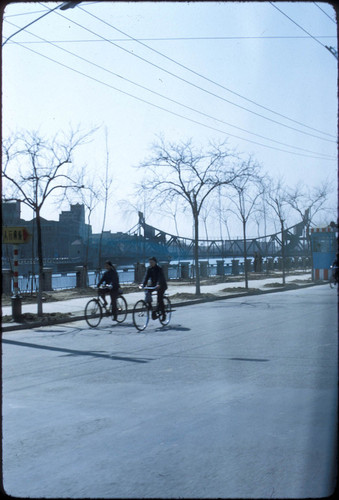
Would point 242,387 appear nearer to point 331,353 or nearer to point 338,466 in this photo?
point 331,353

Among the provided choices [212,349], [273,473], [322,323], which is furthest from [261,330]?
[273,473]

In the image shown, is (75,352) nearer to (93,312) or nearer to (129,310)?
(93,312)

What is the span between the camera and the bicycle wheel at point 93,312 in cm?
1443

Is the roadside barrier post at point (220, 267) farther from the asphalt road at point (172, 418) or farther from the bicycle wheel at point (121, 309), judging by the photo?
the asphalt road at point (172, 418)

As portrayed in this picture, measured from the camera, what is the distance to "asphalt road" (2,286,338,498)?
3982 millimetres

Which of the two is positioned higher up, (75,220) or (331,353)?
(75,220)

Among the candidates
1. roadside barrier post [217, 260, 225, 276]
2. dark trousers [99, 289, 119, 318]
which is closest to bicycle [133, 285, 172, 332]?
dark trousers [99, 289, 119, 318]

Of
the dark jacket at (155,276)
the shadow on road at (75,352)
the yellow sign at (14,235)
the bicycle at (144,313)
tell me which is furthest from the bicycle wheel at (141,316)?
the yellow sign at (14,235)

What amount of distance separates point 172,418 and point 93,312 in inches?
358

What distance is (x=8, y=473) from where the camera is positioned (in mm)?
4293

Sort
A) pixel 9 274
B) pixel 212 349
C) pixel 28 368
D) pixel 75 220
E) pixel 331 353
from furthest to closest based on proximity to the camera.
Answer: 1. pixel 9 274
2. pixel 212 349
3. pixel 331 353
4. pixel 28 368
5. pixel 75 220

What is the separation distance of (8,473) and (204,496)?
1.41 meters

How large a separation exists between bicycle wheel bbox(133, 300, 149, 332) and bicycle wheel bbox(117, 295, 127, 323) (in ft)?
3.74

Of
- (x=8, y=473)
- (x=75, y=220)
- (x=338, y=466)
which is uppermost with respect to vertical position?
(x=75, y=220)
